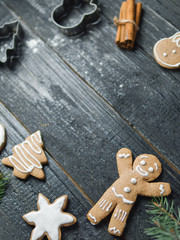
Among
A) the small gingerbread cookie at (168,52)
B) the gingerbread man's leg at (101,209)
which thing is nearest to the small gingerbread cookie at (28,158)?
the gingerbread man's leg at (101,209)

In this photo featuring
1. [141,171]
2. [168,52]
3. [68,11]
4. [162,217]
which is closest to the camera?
[162,217]

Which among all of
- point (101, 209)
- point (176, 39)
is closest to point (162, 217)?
point (101, 209)

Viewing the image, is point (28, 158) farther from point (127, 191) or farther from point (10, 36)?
point (10, 36)

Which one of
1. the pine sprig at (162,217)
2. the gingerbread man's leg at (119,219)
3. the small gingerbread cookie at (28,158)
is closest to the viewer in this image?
the pine sprig at (162,217)

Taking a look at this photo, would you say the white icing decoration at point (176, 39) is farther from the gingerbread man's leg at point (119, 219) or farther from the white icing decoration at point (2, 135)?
the white icing decoration at point (2, 135)

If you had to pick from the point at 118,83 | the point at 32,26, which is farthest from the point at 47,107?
the point at 32,26

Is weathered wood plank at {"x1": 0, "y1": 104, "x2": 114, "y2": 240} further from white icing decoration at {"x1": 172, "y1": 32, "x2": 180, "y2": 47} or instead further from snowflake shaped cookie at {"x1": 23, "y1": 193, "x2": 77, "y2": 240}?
white icing decoration at {"x1": 172, "y1": 32, "x2": 180, "y2": 47}

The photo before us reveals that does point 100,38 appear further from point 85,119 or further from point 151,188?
point 151,188
